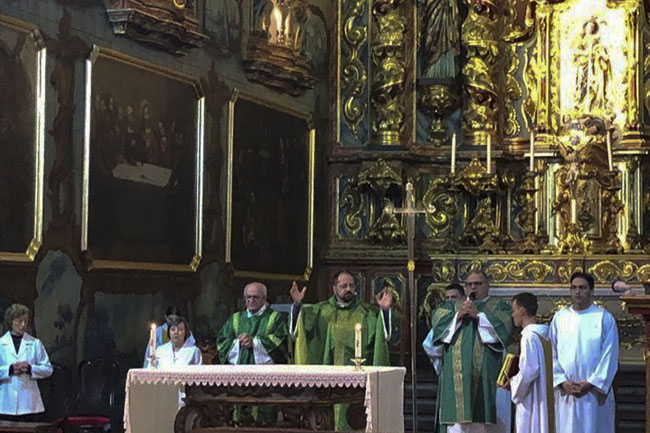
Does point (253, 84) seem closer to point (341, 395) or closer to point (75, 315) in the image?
point (75, 315)

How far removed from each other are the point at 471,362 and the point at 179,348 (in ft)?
9.07

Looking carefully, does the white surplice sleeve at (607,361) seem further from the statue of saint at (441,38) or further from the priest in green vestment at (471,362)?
the statue of saint at (441,38)

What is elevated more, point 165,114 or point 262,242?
point 165,114

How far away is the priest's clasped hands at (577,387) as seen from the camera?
41.2ft

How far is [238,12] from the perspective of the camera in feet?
56.1

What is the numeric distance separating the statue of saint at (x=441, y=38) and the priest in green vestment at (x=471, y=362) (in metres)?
6.34

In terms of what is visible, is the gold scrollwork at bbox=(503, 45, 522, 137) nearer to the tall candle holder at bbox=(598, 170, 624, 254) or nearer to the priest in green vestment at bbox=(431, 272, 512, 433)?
the tall candle holder at bbox=(598, 170, 624, 254)

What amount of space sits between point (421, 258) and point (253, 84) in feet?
11.5

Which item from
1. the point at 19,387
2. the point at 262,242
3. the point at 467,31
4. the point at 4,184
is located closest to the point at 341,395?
the point at 19,387

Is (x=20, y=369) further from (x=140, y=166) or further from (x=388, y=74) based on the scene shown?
(x=388, y=74)

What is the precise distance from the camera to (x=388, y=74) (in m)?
19.3

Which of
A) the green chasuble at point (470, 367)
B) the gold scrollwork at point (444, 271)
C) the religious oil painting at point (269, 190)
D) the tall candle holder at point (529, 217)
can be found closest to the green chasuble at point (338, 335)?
the green chasuble at point (470, 367)

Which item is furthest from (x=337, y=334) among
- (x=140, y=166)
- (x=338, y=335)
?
(x=140, y=166)

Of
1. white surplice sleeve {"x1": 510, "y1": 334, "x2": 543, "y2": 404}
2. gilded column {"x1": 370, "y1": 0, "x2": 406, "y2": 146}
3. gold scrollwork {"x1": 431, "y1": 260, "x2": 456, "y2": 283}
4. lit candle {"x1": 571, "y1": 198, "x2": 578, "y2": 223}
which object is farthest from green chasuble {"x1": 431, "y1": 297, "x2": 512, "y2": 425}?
gilded column {"x1": 370, "y1": 0, "x2": 406, "y2": 146}
